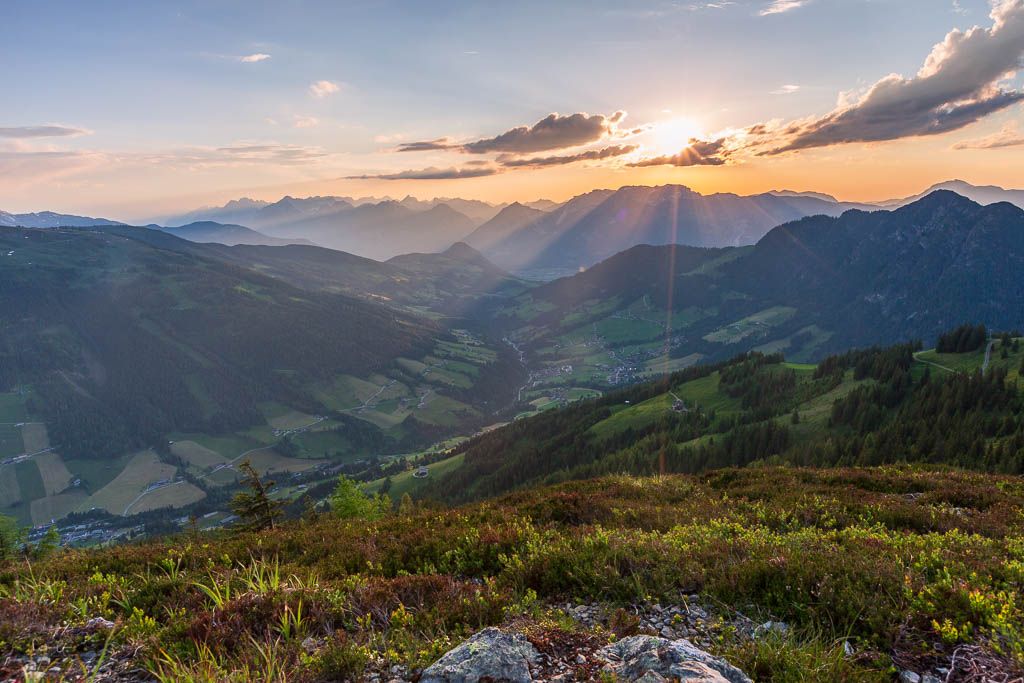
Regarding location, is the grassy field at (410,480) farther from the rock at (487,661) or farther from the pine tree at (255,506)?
the rock at (487,661)

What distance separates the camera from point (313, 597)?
27.1ft

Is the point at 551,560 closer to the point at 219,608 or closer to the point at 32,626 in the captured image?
the point at 219,608

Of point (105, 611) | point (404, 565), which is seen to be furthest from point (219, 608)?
point (404, 565)

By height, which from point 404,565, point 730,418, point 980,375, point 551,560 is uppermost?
point 551,560

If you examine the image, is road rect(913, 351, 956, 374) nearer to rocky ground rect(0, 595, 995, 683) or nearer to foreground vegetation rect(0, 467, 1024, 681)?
foreground vegetation rect(0, 467, 1024, 681)

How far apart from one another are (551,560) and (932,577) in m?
7.45

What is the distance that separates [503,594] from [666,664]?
12.9ft

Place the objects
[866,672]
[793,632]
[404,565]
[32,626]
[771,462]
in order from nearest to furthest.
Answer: [866,672], [793,632], [32,626], [404,565], [771,462]

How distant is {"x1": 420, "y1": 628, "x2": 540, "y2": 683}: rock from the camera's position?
544 centimetres

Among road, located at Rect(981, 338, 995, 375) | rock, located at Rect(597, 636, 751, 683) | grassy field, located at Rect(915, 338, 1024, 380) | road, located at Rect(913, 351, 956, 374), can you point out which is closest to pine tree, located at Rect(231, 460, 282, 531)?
rock, located at Rect(597, 636, 751, 683)

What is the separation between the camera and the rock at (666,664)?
17.3 feet

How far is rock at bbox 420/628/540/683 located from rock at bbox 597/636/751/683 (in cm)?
108

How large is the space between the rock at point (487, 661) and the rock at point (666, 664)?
1084 millimetres

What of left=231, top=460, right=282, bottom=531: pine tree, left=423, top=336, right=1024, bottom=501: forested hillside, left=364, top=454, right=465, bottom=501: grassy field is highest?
left=231, top=460, right=282, bottom=531: pine tree
